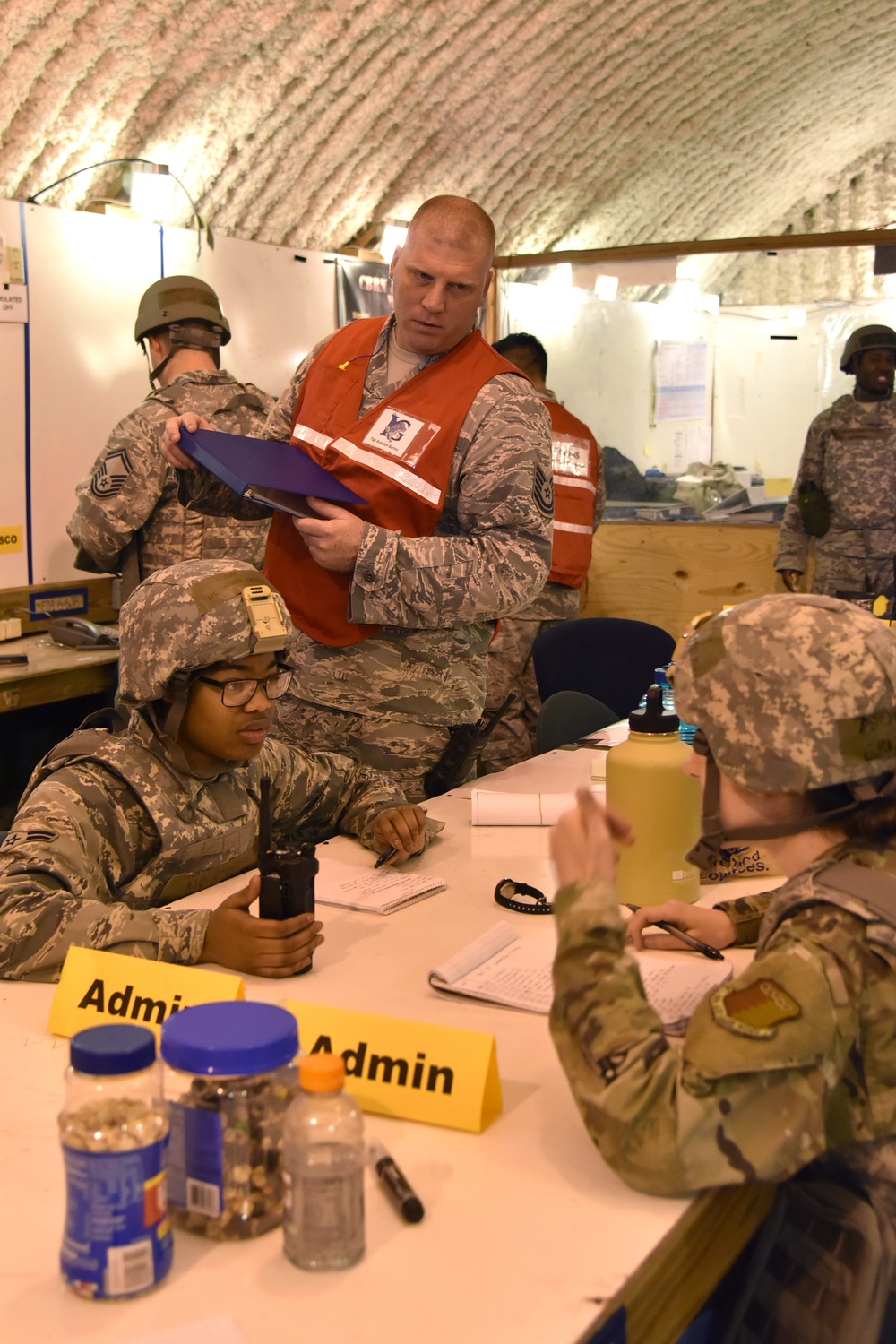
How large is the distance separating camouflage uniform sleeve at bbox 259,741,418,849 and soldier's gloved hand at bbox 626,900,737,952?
59cm

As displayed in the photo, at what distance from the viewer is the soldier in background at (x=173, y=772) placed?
165 cm

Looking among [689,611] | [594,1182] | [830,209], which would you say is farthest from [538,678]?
[830,209]

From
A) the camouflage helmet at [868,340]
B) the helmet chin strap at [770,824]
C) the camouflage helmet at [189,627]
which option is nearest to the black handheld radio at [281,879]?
the camouflage helmet at [189,627]

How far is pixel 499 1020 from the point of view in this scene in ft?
4.63

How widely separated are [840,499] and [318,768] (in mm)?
3672

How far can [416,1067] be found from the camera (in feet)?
3.93

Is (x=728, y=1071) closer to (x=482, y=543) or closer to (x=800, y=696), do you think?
(x=800, y=696)

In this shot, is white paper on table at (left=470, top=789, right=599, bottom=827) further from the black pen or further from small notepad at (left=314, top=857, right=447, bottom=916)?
the black pen

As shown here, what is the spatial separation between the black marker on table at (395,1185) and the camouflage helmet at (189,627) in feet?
2.78

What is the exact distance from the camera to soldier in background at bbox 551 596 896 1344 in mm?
1031

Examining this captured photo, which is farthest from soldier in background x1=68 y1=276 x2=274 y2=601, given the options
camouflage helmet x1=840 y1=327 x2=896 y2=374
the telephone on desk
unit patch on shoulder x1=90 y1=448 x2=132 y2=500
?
camouflage helmet x1=840 y1=327 x2=896 y2=374

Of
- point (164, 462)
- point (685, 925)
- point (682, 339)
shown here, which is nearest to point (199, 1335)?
point (685, 925)

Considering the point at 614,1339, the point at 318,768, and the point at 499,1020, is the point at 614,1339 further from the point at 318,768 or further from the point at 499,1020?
the point at 318,768

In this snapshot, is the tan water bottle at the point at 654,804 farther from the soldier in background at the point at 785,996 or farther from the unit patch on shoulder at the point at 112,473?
the unit patch on shoulder at the point at 112,473
